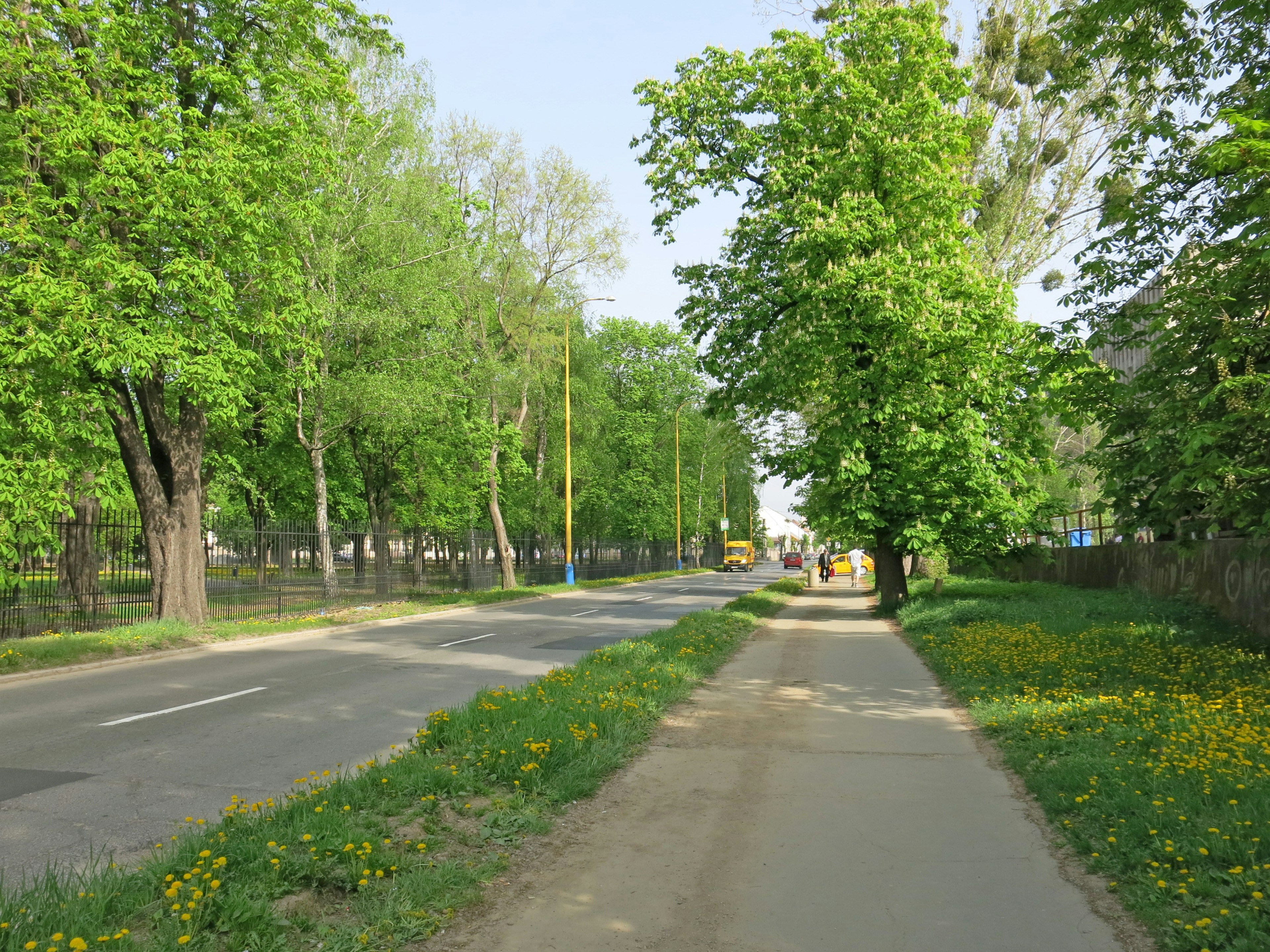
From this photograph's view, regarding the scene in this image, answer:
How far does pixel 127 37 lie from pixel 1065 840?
1863 centimetres

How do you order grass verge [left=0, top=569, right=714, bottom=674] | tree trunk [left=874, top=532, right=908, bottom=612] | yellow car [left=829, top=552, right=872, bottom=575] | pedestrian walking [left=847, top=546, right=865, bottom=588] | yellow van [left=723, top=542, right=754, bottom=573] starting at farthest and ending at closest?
yellow van [left=723, top=542, right=754, bottom=573] → yellow car [left=829, top=552, right=872, bottom=575] → pedestrian walking [left=847, top=546, right=865, bottom=588] → tree trunk [left=874, top=532, right=908, bottom=612] → grass verge [left=0, top=569, right=714, bottom=674]

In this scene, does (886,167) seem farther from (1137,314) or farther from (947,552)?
(1137,314)

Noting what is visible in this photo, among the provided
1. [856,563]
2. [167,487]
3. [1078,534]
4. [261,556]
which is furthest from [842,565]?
[167,487]

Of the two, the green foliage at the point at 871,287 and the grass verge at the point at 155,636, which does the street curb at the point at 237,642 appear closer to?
the grass verge at the point at 155,636

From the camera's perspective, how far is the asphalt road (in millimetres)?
6469

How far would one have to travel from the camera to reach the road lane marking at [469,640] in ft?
56.9

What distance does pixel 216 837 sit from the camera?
515cm

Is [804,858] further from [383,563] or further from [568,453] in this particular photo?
[568,453]

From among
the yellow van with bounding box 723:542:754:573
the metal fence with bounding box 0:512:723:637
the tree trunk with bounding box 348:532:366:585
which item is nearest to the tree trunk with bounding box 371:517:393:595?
the metal fence with bounding box 0:512:723:637

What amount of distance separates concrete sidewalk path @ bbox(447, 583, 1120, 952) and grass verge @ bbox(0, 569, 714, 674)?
9882 millimetres

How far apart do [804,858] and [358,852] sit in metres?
2.57

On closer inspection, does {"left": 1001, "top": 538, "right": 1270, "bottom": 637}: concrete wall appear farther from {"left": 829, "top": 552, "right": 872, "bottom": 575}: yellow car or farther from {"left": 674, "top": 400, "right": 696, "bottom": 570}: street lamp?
{"left": 829, "top": 552, "right": 872, "bottom": 575}: yellow car

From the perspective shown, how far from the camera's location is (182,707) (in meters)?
10.8

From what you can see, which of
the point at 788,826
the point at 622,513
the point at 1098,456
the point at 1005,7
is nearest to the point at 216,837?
the point at 788,826
